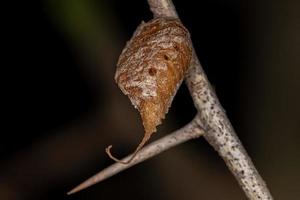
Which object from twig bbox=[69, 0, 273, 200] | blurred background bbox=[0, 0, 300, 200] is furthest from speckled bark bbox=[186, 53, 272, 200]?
blurred background bbox=[0, 0, 300, 200]

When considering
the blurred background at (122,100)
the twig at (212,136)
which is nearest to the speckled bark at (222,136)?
the twig at (212,136)

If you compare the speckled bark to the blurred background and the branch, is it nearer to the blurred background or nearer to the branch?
the branch

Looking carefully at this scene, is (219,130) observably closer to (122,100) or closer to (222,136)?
(222,136)

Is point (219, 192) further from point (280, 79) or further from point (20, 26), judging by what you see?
point (20, 26)

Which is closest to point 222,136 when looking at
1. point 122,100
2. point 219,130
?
point 219,130

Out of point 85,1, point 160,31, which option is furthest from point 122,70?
point 85,1
